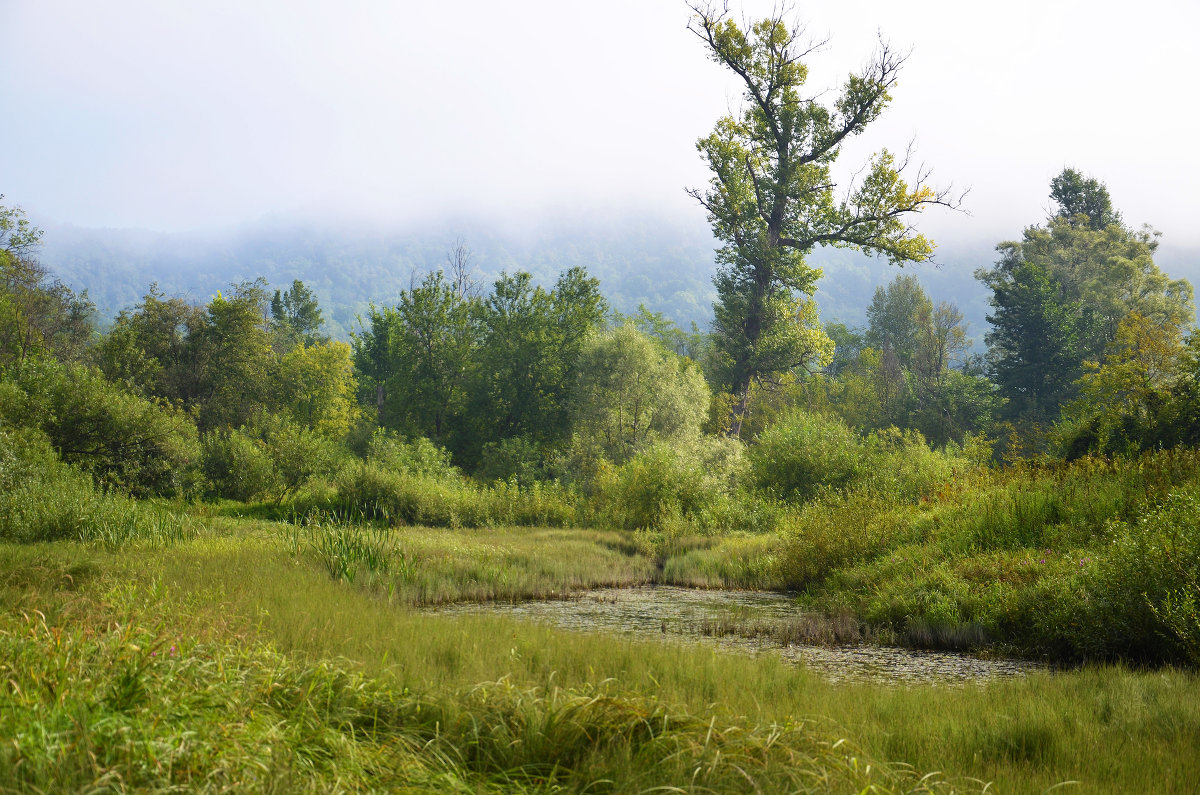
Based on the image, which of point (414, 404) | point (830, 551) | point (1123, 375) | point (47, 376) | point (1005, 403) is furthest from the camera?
point (1005, 403)

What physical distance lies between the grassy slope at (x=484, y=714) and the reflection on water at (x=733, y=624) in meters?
1.26

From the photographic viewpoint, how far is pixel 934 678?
7457 millimetres

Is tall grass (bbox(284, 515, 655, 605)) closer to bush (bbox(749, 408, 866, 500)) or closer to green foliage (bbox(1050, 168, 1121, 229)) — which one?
bush (bbox(749, 408, 866, 500))

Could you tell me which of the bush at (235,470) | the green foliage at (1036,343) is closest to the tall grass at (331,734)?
the bush at (235,470)

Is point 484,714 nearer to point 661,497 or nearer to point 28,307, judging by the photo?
point 661,497

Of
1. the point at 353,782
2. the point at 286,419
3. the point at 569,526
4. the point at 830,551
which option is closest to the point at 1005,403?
the point at 569,526

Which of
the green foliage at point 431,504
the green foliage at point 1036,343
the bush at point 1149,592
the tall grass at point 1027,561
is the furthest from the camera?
the green foliage at point 1036,343

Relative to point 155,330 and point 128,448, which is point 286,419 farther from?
point 128,448

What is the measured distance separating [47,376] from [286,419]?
12.7 metres

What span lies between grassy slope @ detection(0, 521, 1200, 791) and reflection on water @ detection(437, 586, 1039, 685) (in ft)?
4.14

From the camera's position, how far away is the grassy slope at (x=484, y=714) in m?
3.31

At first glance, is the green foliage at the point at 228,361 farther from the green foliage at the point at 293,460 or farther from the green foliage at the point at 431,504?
the green foliage at the point at 431,504

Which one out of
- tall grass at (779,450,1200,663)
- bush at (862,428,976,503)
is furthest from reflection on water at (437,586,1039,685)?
bush at (862,428,976,503)

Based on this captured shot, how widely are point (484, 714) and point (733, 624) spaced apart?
6405 mm
